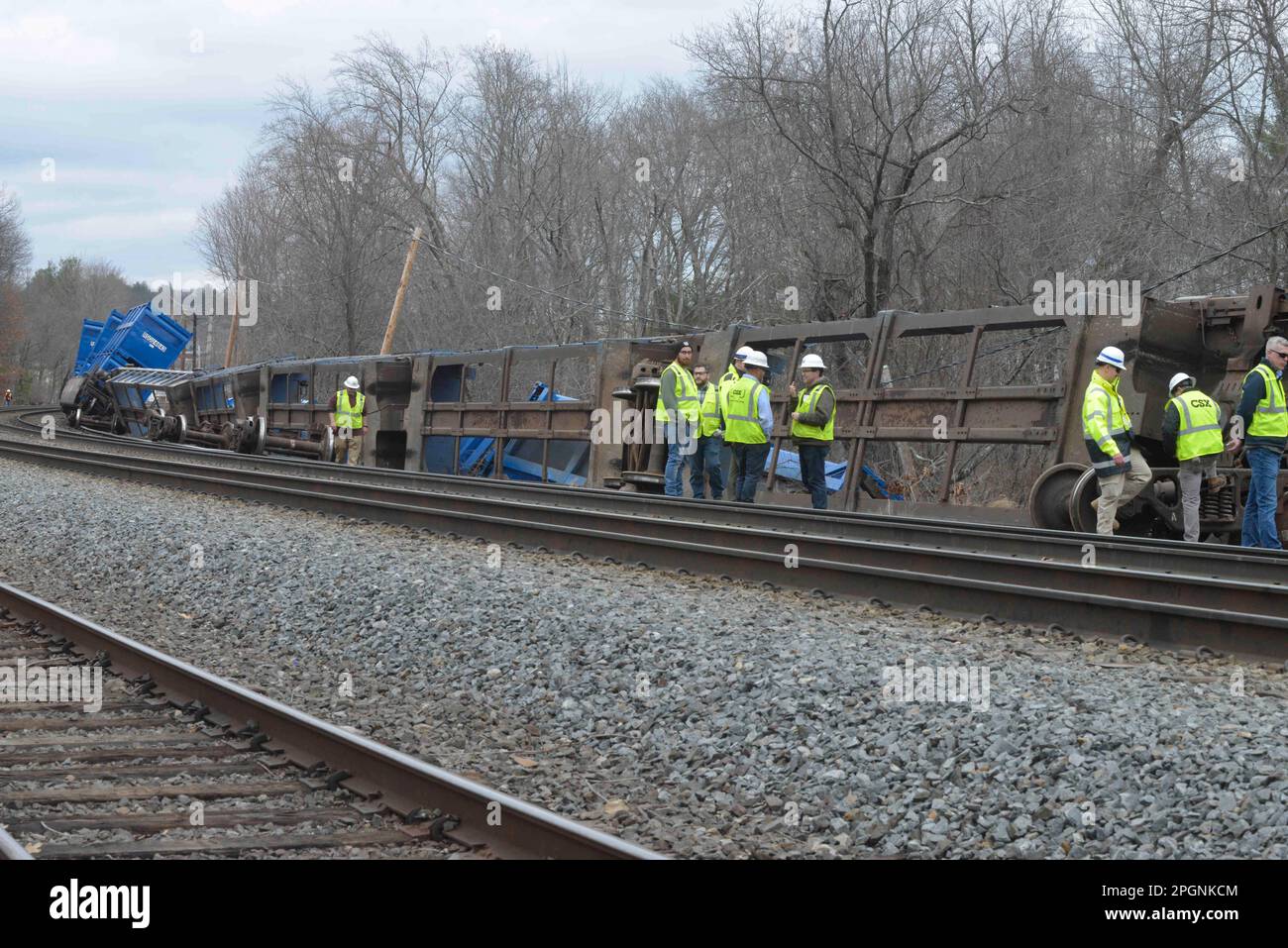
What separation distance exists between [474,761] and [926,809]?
6.99 ft

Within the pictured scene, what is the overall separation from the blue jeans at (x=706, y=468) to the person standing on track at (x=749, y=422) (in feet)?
1.03

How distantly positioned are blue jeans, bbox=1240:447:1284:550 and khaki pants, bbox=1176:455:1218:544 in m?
0.39

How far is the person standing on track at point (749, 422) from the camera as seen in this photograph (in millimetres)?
14141

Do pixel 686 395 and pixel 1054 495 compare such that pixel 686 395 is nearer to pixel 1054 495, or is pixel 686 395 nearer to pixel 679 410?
pixel 679 410

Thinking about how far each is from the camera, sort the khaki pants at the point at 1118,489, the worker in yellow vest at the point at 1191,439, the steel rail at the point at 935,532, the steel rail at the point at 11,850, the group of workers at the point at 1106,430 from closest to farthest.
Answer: the steel rail at the point at 11,850, the steel rail at the point at 935,532, the group of workers at the point at 1106,430, the worker in yellow vest at the point at 1191,439, the khaki pants at the point at 1118,489

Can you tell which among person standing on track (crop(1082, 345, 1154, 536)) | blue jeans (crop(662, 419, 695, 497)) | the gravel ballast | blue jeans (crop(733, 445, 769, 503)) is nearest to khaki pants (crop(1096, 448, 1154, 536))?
person standing on track (crop(1082, 345, 1154, 536))

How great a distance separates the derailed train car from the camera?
1257 cm

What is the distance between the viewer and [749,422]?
46.8 ft

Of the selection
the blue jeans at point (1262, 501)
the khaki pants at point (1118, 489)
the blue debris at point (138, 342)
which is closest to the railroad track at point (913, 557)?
the khaki pants at point (1118, 489)

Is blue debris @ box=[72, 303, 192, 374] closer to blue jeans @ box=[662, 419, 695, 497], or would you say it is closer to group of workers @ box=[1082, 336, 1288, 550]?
blue jeans @ box=[662, 419, 695, 497]

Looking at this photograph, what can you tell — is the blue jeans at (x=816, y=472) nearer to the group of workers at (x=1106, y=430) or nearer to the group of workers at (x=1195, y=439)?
the group of workers at (x=1106, y=430)

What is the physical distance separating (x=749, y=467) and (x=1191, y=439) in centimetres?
514
